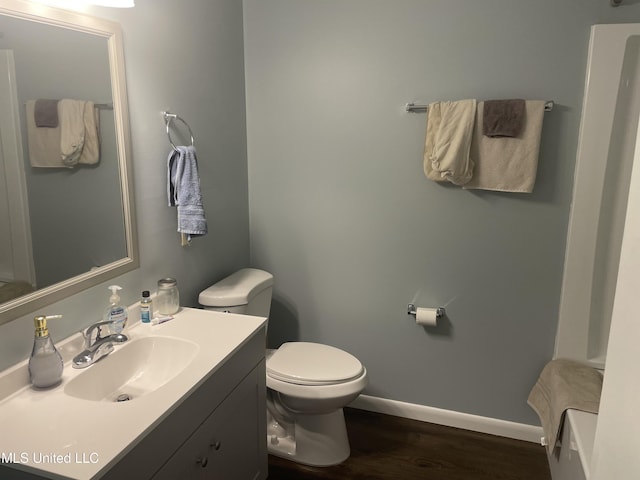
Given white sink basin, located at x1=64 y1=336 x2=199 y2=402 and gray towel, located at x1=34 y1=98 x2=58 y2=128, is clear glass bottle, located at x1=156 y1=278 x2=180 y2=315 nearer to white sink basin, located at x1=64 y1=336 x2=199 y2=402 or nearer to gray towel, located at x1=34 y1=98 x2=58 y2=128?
white sink basin, located at x1=64 y1=336 x2=199 y2=402

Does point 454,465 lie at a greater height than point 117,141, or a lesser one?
lesser

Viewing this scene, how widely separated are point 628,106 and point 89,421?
2.25m

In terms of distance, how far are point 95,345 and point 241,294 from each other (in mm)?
714

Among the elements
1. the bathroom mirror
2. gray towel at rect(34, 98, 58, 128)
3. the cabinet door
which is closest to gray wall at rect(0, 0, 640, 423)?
the bathroom mirror

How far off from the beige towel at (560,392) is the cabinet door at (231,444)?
117 cm

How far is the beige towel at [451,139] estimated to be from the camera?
6.99ft

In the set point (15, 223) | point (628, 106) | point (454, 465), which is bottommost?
point (454, 465)

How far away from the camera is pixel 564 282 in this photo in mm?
2221

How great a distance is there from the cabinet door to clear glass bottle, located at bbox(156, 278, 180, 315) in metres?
0.41

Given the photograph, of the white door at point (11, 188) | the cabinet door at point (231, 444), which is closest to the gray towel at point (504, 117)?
the cabinet door at point (231, 444)

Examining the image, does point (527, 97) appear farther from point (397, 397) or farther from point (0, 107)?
point (0, 107)

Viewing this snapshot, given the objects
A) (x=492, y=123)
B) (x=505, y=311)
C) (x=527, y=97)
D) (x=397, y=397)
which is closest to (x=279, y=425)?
(x=397, y=397)

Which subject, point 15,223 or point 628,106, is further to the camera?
point 628,106

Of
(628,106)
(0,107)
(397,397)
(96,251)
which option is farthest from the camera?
(397,397)
